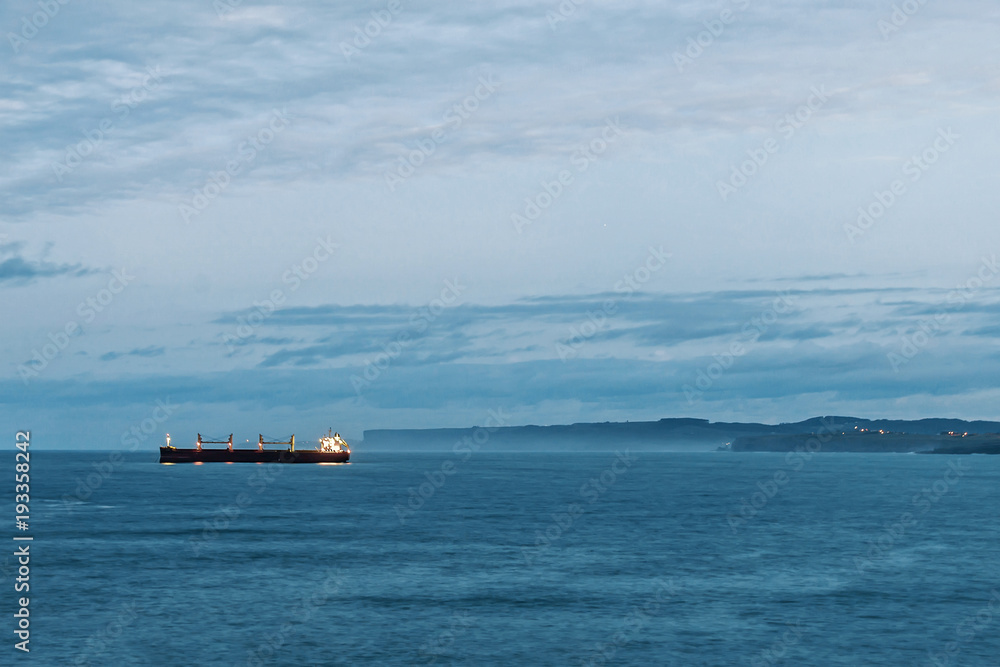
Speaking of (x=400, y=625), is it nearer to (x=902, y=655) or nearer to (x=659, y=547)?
(x=902, y=655)

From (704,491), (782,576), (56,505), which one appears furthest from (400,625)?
(704,491)

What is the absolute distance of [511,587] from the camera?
57.8 meters

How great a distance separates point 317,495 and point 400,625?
95620mm

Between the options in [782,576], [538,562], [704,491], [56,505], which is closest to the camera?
[782,576]

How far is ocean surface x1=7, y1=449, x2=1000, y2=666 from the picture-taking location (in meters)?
43.6

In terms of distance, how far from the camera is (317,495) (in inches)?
5541

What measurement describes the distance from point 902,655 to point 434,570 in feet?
98.9

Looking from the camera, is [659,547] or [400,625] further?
[659,547]

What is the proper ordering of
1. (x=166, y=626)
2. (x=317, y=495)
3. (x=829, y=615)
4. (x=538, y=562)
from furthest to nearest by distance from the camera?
(x=317, y=495), (x=538, y=562), (x=829, y=615), (x=166, y=626)

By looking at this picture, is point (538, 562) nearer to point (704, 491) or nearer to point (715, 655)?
point (715, 655)

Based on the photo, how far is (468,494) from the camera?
144m

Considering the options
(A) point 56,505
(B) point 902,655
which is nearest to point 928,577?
(B) point 902,655

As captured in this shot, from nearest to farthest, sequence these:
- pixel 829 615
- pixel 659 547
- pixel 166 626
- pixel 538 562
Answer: pixel 166 626 → pixel 829 615 → pixel 538 562 → pixel 659 547

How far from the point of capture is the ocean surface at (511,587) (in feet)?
143
